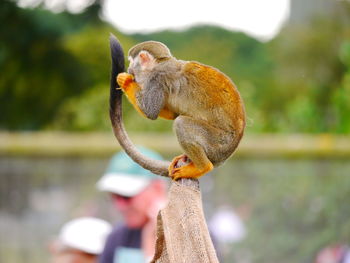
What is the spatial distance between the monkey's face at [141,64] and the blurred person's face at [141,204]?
1337 mm

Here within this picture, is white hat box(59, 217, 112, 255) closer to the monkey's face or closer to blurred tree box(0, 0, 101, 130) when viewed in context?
the monkey's face

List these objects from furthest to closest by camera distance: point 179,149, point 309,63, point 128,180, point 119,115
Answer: point 309,63 → point 179,149 → point 128,180 → point 119,115

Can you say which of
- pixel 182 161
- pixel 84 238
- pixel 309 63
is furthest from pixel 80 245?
pixel 309 63

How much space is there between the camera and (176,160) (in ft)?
4.73

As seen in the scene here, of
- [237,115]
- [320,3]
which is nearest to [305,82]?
[320,3]

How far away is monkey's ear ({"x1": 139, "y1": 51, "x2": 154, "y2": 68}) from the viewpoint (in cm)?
148

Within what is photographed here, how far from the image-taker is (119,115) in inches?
54.7

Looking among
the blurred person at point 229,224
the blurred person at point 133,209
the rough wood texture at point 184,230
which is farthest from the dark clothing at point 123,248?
the blurred person at point 229,224

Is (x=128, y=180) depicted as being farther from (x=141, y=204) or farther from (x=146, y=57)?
(x=146, y=57)

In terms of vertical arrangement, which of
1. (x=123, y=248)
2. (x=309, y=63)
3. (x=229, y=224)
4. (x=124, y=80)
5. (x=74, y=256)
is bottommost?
(x=124, y=80)

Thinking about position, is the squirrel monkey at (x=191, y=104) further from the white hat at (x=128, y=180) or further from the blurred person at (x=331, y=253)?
the blurred person at (x=331, y=253)

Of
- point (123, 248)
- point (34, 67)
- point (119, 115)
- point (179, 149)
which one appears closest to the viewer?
point (119, 115)

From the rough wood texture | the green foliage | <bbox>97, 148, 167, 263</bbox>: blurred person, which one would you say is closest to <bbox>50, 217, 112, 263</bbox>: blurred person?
<bbox>97, 148, 167, 263</bbox>: blurred person

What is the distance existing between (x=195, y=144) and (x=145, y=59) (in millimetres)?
183
